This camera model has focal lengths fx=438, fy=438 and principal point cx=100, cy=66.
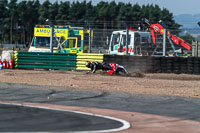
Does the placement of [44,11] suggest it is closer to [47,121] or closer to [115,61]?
[115,61]

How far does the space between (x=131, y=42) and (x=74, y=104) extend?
12539 mm

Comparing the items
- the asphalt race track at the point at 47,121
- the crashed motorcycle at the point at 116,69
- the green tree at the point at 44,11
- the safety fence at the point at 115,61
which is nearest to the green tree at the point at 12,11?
the green tree at the point at 44,11

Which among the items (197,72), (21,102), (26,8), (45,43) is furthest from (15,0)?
(21,102)

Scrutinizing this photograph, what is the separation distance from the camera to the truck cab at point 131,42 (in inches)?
879

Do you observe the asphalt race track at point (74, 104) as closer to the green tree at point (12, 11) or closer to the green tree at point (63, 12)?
the green tree at point (63, 12)

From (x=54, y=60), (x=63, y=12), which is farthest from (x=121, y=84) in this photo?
(x=63, y=12)

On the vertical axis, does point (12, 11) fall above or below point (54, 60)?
above

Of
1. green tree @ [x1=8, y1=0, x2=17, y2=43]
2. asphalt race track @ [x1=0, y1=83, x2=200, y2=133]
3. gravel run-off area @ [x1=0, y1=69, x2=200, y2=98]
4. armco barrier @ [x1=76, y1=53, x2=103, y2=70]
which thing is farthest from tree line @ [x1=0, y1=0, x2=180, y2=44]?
asphalt race track @ [x1=0, y1=83, x2=200, y2=133]

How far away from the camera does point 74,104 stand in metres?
11.1

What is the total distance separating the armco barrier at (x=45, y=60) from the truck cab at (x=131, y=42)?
303 cm

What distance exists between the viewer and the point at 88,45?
80.9 ft

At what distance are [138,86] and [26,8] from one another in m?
87.5

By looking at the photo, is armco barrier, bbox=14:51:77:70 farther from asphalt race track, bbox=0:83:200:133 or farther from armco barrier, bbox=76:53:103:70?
asphalt race track, bbox=0:83:200:133

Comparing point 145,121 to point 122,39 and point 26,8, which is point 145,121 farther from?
point 26,8
